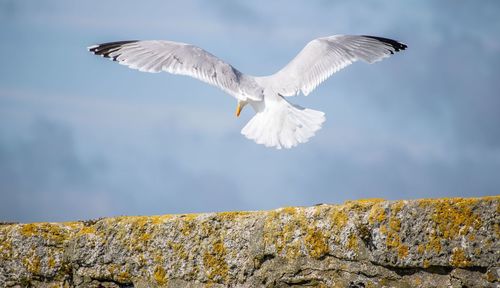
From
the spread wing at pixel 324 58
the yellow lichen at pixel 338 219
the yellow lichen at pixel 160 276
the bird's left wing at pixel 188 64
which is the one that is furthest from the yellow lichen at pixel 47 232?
the spread wing at pixel 324 58

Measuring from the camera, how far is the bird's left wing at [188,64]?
7641 mm

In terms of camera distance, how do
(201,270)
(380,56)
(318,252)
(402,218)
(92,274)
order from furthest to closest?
1. (380,56)
2. (92,274)
3. (201,270)
4. (318,252)
5. (402,218)

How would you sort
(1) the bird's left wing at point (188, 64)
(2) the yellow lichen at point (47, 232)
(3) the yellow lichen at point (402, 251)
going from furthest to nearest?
(1) the bird's left wing at point (188, 64) < (2) the yellow lichen at point (47, 232) < (3) the yellow lichen at point (402, 251)

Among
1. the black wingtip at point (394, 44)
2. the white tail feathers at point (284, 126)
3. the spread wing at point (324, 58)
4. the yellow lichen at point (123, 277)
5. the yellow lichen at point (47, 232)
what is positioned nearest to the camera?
the yellow lichen at point (123, 277)

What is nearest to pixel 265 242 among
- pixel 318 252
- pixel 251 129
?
pixel 318 252

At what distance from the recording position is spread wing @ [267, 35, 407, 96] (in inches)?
308

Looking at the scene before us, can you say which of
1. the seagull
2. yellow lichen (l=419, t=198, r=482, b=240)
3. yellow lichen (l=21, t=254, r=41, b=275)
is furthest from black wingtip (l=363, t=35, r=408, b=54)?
yellow lichen (l=419, t=198, r=482, b=240)

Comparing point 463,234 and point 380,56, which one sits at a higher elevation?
point 380,56

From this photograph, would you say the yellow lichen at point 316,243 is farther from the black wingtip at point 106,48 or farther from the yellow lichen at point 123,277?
the black wingtip at point 106,48

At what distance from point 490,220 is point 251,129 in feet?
15.1

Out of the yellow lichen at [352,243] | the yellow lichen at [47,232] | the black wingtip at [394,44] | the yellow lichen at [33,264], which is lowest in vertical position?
the yellow lichen at [352,243]

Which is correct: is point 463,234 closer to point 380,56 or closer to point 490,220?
point 490,220

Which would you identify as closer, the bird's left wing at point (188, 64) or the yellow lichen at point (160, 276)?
the yellow lichen at point (160, 276)

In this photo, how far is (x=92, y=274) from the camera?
13.3 feet
